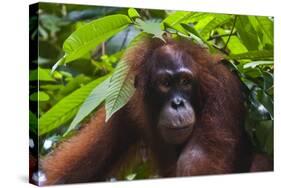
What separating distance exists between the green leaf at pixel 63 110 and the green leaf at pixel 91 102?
2 cm

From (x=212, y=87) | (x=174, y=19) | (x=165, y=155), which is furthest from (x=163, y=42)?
(x=165, y=155)

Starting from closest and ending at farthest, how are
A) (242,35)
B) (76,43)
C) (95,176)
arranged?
(76,43) < (95,176) < (242,35)

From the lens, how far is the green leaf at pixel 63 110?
292 centimetres

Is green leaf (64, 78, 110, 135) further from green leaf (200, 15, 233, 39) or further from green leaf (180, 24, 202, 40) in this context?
green leaf (200, 15, 233, 39)

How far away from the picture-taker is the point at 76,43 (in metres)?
2.92

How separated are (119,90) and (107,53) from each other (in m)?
0.19

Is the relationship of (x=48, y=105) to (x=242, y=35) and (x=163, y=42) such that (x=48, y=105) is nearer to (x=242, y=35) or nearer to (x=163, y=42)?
(x=163, y=42)

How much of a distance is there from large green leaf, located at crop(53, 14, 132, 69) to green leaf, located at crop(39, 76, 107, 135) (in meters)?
0.16

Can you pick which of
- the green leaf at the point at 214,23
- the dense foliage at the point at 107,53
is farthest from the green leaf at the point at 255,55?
the green leaf at the point at 214,23

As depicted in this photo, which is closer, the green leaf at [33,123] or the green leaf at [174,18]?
the green leaf at [33,123]

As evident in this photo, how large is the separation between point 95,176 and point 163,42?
0.76 meters

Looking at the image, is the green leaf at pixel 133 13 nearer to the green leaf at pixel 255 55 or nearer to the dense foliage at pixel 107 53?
the dense foliage at pixel 107 53

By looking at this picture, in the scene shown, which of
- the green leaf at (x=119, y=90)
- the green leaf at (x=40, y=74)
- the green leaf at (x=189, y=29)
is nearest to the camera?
the green leaf at (x=40, y=74)

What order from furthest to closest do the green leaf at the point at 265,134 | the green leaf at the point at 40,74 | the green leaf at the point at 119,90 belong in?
the green leaf at the point at 265,134, the green leaf at the point at 119,90, the green leaf at the point at 40,74
